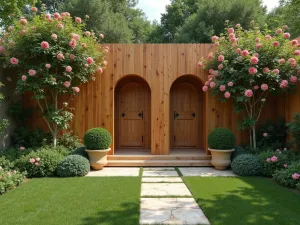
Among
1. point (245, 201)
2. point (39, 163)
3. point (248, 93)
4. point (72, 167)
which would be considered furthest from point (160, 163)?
point (245, 201)

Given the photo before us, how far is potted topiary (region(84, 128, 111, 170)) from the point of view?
6.41 m

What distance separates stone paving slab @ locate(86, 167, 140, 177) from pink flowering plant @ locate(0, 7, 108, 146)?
1.38m

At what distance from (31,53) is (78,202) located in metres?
3.90

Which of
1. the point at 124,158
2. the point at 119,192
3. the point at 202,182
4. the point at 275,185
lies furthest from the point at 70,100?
the point at 275,185

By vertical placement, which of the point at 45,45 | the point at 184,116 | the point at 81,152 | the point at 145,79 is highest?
the point at 45,45

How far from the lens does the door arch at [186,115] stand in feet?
A: 28.3

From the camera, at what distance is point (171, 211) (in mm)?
3789

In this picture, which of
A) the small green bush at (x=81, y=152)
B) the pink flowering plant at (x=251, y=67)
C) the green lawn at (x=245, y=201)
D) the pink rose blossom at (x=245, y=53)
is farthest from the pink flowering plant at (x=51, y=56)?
the green lawn at (x=245, y=201)

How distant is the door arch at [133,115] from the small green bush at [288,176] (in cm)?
410

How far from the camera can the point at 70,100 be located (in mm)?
7328

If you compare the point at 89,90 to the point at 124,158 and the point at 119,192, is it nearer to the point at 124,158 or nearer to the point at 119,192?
the point at 124,158

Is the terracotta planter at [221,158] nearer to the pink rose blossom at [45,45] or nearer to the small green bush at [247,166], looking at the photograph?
the small green bush at [247,166]

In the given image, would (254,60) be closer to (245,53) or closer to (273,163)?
(245,53)

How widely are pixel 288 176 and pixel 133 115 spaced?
15.5 feet
